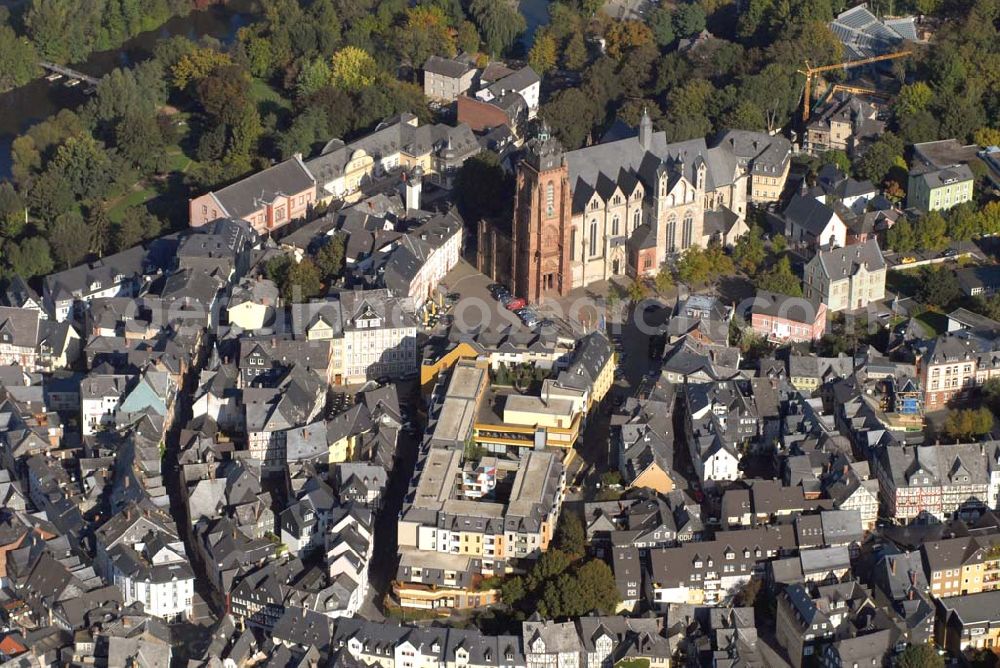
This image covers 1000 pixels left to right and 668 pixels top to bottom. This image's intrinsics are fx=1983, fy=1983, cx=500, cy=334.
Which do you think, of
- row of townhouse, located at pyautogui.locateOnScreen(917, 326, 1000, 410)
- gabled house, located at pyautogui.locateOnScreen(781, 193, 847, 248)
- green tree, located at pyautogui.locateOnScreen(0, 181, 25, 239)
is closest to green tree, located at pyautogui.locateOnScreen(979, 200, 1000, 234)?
gabled house, located at pyautogui.locateOnScreen(781, 193, 847, 248)

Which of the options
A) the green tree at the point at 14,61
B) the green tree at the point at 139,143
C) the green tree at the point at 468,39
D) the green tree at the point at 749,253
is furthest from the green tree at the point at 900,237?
the green tree at the point at 14,61

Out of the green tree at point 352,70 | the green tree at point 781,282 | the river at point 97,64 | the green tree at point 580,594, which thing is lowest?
the river at point 97,64

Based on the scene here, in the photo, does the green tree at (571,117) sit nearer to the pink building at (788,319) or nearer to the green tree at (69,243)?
the pink building at (788,319)

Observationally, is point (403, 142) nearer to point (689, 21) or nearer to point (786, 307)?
point (689, 21)

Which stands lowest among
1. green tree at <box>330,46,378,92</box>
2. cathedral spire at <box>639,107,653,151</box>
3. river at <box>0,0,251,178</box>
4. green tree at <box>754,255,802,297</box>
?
river at <box>0,0,251,178</box>

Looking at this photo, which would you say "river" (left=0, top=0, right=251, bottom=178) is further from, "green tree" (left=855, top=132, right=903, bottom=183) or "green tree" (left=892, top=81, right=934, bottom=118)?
"green tree" (left=855, top=132, right=903, bottom=183)

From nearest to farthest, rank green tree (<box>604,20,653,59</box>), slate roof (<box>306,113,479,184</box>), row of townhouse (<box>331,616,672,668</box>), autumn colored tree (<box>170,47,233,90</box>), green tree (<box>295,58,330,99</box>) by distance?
row of townhouse (<box>331,616,672,668</box>), slate roof (<box>306,113,479,184</box>), green tree (<box>295,58,330,99</box>), autumn colored tree (<box>170,47,233,90</box>), green tree (<box>604,20,653,59</box>)

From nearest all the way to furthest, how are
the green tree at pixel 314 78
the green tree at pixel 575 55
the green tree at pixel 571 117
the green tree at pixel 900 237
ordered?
the green tree at pixel 900 237
the green tree at pixel 571 117
the green tree at pixel 314 78
the green tree at pixel 575 55
